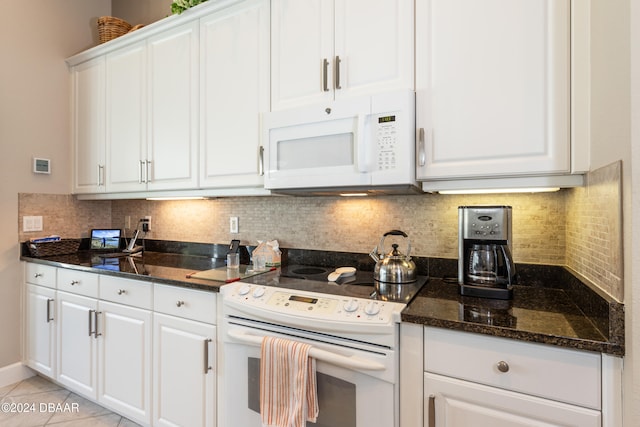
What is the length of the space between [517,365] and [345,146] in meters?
1.03

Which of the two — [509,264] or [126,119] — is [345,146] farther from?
[126,119]

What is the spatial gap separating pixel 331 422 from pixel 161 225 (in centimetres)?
206

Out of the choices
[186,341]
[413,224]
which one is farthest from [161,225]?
[413,224]

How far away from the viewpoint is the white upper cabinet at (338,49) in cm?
141

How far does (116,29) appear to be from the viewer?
255 cm

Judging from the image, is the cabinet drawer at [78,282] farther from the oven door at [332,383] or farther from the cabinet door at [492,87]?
the cabinet door at [492,87]

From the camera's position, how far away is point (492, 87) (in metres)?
1.25

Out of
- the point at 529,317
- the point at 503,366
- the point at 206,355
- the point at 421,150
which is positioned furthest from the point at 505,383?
the point at 206,355

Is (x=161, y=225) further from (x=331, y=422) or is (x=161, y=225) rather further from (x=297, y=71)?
(x=331, y=422)

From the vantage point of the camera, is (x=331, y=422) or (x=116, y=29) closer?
(x=331, y=422)

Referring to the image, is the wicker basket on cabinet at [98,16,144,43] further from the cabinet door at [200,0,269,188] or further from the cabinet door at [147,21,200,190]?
the cabinet door at [200,0,269,188]

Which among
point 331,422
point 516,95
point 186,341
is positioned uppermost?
point 516,95

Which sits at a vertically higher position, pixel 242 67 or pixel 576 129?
pixel 242 67

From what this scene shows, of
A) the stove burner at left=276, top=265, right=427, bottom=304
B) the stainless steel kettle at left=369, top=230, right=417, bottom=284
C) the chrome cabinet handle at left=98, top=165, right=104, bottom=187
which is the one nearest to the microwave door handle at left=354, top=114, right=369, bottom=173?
the stainless steel kettle at left=369, top=230, right=417, bottom=284
